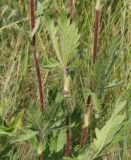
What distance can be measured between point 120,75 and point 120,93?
66mm

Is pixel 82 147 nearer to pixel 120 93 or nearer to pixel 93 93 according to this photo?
pixel 93 93

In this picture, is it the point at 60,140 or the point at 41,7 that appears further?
the point at 60,140

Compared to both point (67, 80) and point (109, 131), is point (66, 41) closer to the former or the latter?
point (67, 80)

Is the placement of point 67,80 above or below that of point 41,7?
below

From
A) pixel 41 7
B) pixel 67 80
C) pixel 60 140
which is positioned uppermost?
pixel 41 7

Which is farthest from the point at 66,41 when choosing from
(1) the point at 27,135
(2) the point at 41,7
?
(1) the point at 27,135

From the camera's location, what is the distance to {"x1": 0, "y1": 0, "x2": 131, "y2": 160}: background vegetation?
87cm

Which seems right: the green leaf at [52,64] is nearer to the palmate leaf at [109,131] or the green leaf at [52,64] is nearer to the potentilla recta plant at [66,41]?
the potentilla recta plant at [66,41]

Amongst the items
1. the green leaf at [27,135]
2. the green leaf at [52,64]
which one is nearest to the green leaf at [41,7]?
the green leaf at [52,64]

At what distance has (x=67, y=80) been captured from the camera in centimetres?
88

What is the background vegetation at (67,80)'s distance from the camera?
34.3 inches

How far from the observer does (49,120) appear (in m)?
0.85

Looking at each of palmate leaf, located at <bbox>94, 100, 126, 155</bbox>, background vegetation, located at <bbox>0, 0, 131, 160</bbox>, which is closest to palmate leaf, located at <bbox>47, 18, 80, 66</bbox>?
background vegetation, located at <bbox>0, 0, 131, 160</bbox>

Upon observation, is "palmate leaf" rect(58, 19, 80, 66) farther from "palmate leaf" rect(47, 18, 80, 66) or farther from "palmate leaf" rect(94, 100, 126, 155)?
"palmate leaf" rect(94, 100, 126, 155)
